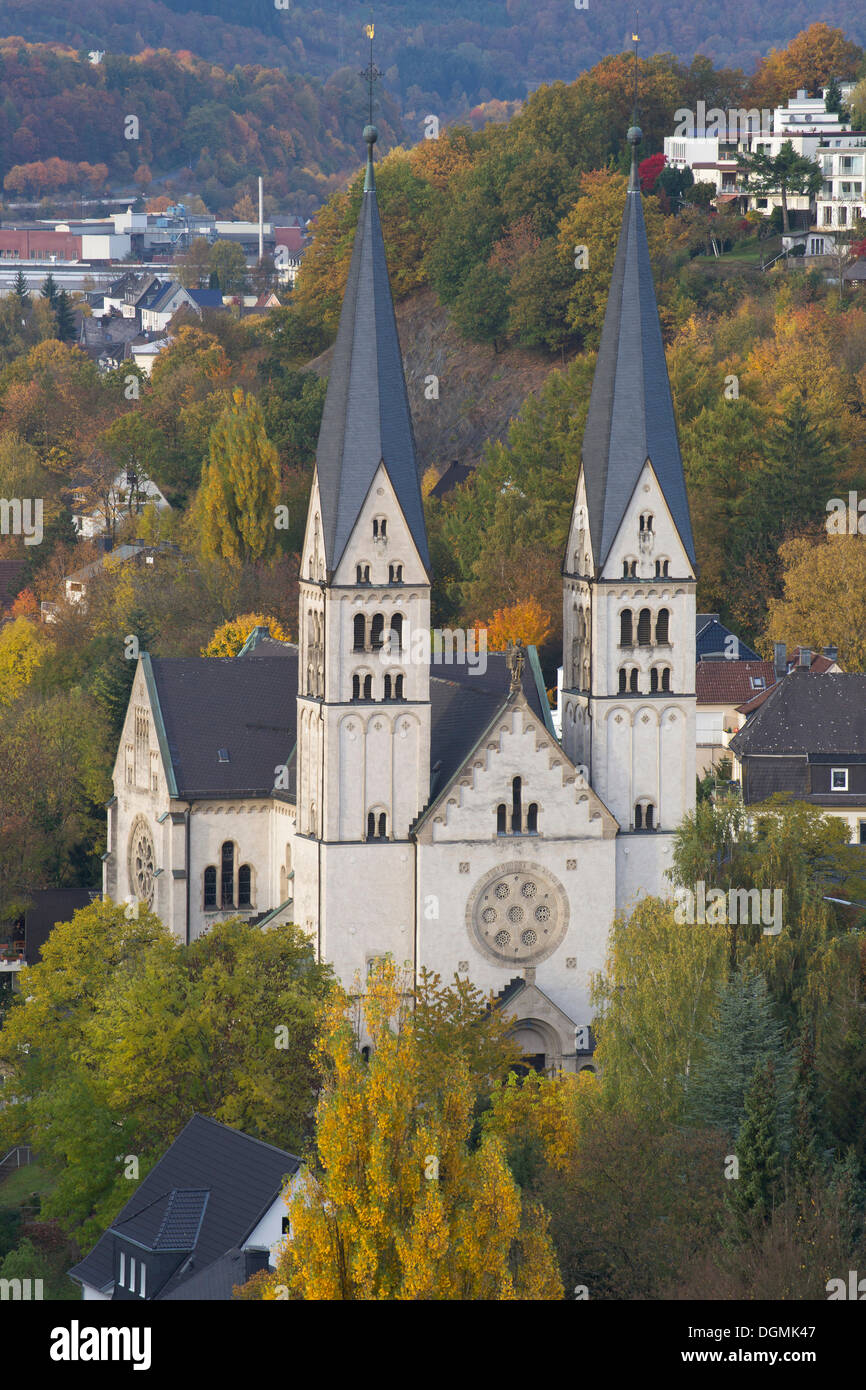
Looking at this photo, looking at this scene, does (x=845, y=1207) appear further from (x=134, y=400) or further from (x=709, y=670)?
(x=134, y=400)

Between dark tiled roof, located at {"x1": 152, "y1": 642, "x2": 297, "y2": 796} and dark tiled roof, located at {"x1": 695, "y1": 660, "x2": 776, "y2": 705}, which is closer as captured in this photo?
dark tiled roof, located at {"x1": 152, "y1": 642, "x2": 297, "y2": 796}

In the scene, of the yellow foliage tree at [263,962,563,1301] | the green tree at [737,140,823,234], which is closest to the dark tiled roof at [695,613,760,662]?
the green tree at [737,140,823,234]

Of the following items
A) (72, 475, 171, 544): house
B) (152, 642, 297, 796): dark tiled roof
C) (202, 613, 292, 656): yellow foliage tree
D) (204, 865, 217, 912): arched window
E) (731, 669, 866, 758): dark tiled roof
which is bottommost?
(204, 865, 217, 912): arched window

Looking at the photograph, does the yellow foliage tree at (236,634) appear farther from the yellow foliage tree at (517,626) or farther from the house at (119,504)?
the house at (119,504)

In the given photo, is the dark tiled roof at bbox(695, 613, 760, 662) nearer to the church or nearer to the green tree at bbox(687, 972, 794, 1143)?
the church

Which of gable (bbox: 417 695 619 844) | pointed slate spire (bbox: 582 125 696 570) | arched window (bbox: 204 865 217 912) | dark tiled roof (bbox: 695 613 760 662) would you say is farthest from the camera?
dark tiled roof (bbox: 695 613 760 662)

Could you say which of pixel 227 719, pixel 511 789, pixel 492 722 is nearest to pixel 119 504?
pixel 227 719

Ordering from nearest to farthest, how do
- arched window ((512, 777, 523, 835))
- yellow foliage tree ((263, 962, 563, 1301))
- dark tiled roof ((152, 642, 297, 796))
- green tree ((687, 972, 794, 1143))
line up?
yellow foliage tree ((263, 962, 563, 1301)) < green tree ((687, 972, 794, 1143)) < arched window ((512, 777, 523, 835)) < dark tiled roof ((152, 642, 297, 796))
